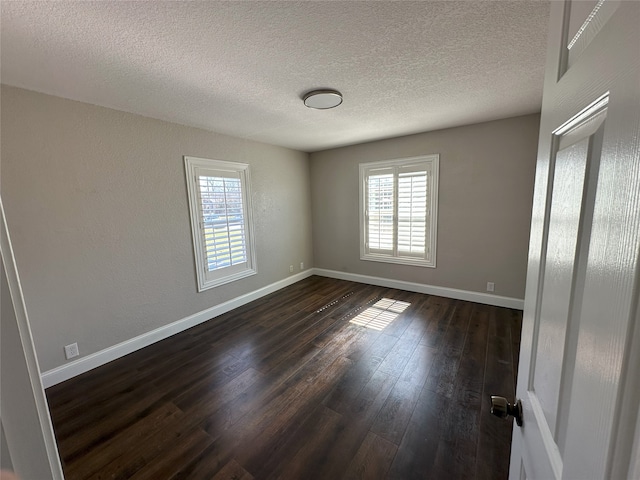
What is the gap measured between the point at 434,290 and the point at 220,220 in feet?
10.7

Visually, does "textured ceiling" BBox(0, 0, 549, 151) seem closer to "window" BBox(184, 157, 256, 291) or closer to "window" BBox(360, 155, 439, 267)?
"window" BBox(184, 157, 256, 291)

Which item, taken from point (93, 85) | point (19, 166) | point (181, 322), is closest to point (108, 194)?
point (19, 166)

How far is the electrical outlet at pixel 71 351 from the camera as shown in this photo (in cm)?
224

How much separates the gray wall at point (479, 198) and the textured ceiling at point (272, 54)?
647 mm

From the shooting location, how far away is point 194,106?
2436 millimetres

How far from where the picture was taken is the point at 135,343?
104 inches

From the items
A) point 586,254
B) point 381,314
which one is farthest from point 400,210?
point 586,254

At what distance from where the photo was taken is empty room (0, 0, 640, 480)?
0.43 meters

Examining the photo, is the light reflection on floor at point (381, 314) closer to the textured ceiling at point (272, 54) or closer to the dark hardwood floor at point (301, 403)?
the dark hardwood floor at point (301, 403)

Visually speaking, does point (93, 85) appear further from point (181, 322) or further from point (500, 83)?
point (500, 83)

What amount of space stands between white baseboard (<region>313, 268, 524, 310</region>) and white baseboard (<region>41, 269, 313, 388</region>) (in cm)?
158

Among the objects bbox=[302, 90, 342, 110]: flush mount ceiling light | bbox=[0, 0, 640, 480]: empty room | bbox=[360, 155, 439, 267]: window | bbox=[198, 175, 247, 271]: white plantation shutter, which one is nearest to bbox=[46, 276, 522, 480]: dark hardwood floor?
bbox=[0, 0, 640, 480]: empty room

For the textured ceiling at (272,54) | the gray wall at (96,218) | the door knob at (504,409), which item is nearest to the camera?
the door knob at (504,409)

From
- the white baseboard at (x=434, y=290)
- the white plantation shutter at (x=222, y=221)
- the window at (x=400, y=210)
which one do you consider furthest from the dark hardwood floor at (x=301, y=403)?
the window at (x=400, y=210)
